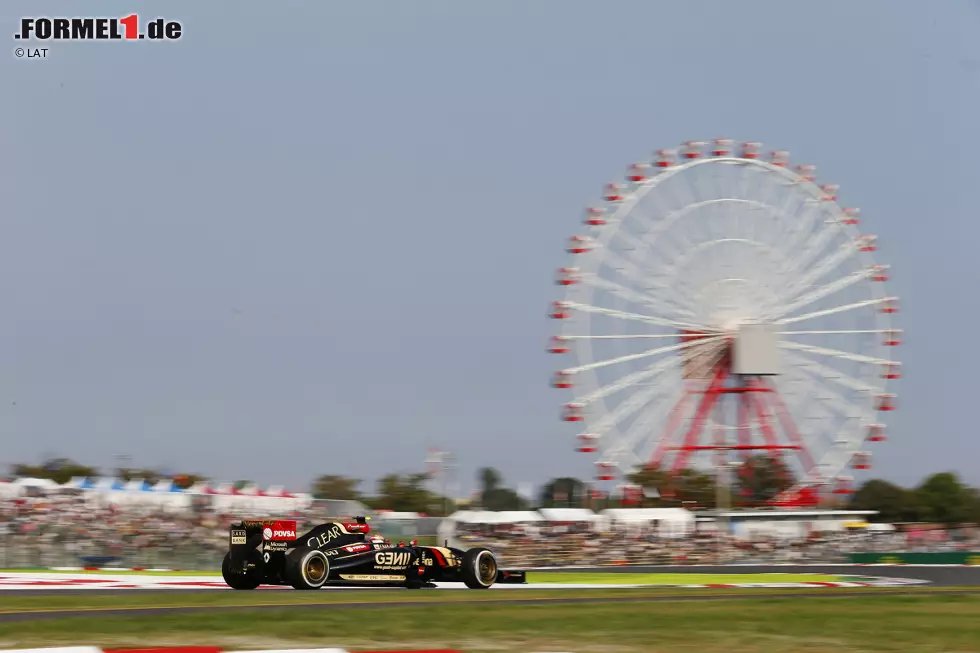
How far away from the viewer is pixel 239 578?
21.0 meters

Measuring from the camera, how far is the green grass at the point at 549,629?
11.6m

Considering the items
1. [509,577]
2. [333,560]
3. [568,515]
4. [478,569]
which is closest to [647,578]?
[509,577]

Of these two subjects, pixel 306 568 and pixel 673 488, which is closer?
pixel 306 568

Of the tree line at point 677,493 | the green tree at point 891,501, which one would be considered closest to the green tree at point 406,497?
the tree line at point 677,493

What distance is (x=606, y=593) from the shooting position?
69.5 ft

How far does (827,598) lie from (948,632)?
573 cm

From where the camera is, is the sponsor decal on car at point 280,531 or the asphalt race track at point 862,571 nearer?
the sponsor decal on car at point 280,531

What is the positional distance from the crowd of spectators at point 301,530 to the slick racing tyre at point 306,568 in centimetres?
555

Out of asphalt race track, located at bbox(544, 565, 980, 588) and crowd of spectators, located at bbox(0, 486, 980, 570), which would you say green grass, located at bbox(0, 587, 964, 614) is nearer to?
crowd of spectators, located at bbox(0, 486, 980, 570)

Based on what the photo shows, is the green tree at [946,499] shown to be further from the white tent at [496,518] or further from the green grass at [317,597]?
the green grass at [317,597]

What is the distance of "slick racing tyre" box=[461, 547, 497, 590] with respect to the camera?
21.5 m

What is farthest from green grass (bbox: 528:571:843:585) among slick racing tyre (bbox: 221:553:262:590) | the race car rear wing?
slick racing tyre (bbox: 221:553:262:590)

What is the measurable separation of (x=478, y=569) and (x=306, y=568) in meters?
3.12

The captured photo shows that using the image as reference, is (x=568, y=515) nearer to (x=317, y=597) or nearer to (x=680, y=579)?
(x=680, y=579)
